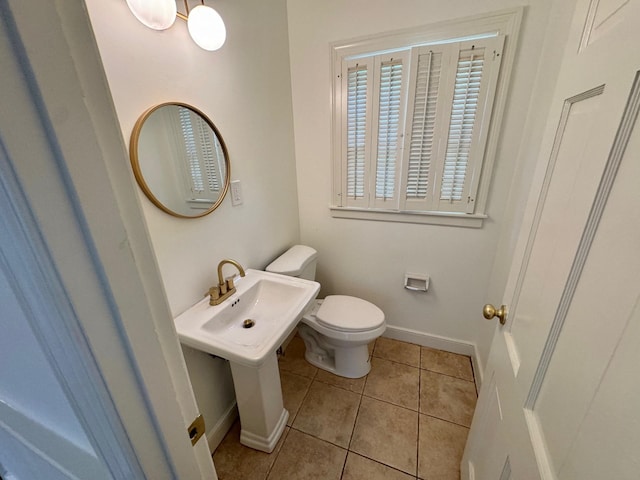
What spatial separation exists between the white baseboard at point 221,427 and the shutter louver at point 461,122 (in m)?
1.74

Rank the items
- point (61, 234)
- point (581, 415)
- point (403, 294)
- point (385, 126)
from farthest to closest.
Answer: point (403, 294), point (385, 126), point (581, 415), point (61, 234)

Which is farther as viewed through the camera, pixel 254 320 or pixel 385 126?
pixel 385 126

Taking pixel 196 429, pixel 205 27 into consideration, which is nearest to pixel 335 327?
pixel 196 429

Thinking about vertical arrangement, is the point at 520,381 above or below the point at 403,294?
above

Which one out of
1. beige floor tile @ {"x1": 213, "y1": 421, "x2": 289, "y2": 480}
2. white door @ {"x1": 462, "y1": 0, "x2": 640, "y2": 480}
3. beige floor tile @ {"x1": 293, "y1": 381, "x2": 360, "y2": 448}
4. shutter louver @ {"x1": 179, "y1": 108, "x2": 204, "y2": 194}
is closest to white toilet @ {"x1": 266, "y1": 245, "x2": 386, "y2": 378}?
beige floor tile @ {"x1": 293, "y1": 381, "x2": 360, "y2": 448}

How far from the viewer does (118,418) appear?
37 centimetres

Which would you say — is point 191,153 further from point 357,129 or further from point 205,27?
point 357,129

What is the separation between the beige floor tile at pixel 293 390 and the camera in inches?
59.0

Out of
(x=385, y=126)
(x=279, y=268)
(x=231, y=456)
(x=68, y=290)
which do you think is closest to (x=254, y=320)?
(x=279, y=268)

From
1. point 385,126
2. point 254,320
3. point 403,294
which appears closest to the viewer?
point 254,320

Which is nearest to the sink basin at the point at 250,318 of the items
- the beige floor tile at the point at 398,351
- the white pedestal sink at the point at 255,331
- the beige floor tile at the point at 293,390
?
the white pedestal sink at the point at 255,331

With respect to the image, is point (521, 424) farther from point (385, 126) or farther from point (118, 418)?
point (385, 126)

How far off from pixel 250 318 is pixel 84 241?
1.04 meters

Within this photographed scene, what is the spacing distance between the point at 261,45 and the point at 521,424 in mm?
1864
